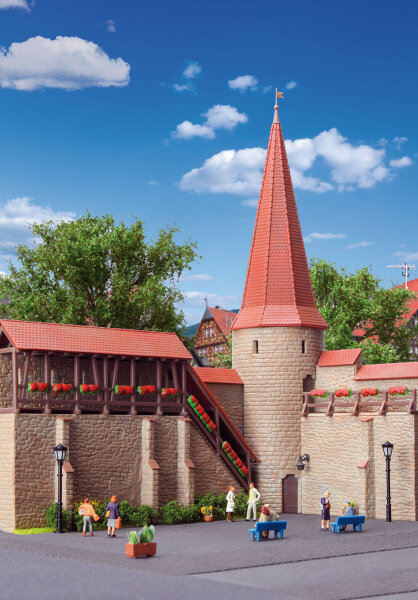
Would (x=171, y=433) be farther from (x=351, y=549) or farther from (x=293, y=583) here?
(x=293, y=583)

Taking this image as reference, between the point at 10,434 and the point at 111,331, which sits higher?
the point at 111,331

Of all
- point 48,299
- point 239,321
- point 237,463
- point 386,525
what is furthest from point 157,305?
point 386,525

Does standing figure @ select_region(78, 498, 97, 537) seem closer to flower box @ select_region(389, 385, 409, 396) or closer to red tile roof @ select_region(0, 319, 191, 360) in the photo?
Result: red tile roof @ select_region(0, 319, 191, 360)

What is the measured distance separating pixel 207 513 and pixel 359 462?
6.51 meters

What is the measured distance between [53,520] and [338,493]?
12206 millimetres

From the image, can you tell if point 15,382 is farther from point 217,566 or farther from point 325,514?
point 325,514

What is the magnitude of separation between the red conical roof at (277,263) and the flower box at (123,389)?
25.0 feet

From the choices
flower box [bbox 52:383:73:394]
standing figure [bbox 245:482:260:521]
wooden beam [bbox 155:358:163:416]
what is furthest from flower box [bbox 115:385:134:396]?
standing figure [bbox 245:482:260:521]

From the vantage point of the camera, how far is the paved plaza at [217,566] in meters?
17.5

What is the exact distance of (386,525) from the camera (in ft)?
99.3

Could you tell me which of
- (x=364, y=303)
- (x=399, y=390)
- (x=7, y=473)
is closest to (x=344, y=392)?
(x=399, y=390)

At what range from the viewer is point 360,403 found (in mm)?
33938

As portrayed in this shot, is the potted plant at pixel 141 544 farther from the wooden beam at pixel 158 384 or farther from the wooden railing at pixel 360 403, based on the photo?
the wooden railing at pixel 360 403

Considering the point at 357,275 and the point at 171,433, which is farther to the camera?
the point at 357,275
